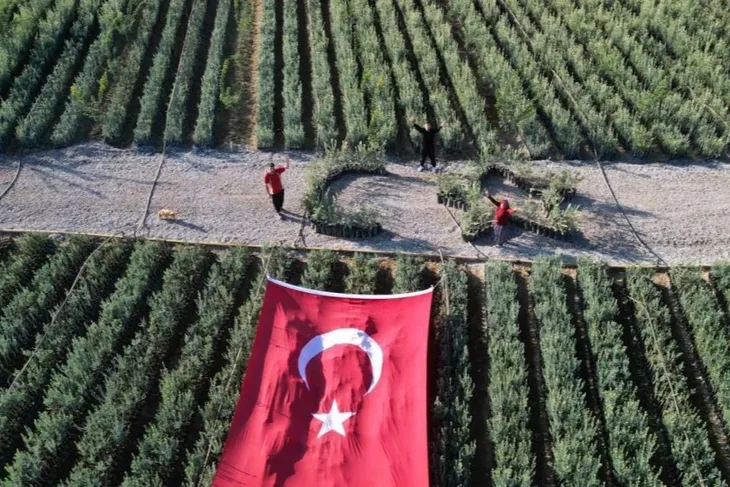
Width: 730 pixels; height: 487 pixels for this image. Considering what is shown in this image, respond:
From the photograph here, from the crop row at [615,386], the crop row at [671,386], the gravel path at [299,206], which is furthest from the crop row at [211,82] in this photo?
the crop row at [671,386]

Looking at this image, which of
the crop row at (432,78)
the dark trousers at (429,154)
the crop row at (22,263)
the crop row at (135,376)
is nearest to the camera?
the crop row at (135,376)

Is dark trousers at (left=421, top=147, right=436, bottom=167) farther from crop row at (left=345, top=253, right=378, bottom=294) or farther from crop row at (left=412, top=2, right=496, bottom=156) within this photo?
crop row at (left=345, top=253, right=378, bottom=294)

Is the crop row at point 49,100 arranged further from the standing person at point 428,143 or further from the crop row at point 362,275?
the standing person at point 428,143

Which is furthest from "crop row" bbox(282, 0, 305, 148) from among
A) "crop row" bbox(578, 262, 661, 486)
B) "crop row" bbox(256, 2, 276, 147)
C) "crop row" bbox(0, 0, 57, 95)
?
"crop row" bbox(578, 262, 661, 486)

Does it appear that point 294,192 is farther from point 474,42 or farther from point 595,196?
point 474,42

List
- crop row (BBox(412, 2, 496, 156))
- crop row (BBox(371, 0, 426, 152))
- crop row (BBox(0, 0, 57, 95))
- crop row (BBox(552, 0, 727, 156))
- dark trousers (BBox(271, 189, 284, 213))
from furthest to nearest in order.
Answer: crop row (BBox(0, 0, 57, 95)), crop row (BBox(371, 0, 426, 152)), crop row (BBox(412, 2, 496, 156)), crop row (BBox(552, 0, 727, 156)), dark trousers (BBox(271, 189, 284, 213))

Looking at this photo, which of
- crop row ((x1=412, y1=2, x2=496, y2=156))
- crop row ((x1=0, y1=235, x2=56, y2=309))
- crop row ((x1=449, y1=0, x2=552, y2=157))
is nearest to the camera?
crop row ((x1=0, y1=235, x2=56, y2=309))
